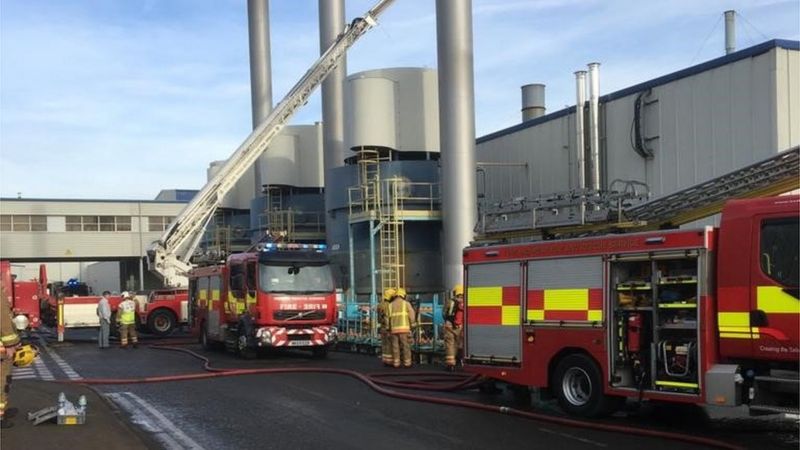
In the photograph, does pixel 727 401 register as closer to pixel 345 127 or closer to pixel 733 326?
pixel 733 326

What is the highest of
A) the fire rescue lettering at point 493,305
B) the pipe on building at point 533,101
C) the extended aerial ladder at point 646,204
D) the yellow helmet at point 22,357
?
the pipe on building at point 533,101

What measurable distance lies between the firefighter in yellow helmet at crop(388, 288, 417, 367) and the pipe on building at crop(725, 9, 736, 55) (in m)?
15.2

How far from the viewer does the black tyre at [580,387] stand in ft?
30.5

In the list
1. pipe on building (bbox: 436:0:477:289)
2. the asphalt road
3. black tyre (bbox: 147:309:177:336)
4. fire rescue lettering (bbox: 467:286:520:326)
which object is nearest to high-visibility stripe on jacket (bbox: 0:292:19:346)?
the asphalt road

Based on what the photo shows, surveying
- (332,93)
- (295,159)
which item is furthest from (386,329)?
(295,159)

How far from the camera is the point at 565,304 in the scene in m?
9.77

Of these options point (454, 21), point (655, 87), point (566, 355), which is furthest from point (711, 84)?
point (566, 355)

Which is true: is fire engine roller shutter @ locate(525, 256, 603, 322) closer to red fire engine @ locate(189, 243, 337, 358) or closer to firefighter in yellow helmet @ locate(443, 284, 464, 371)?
firefighter in yellow helmet @ locate(443, 284, 464, 371)

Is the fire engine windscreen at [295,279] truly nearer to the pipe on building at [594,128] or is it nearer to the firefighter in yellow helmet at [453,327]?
the firefighter in yellow helmet at [453,327]

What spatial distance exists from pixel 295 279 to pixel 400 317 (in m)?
3.57

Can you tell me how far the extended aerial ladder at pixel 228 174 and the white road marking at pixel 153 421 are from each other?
1563 centimetres

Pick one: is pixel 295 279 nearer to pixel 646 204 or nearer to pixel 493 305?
pixel 493 305

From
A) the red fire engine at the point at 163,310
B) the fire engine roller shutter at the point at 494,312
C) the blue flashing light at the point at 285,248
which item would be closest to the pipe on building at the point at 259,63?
the red fire engine at the point at 163,310

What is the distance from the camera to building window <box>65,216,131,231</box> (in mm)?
62806
